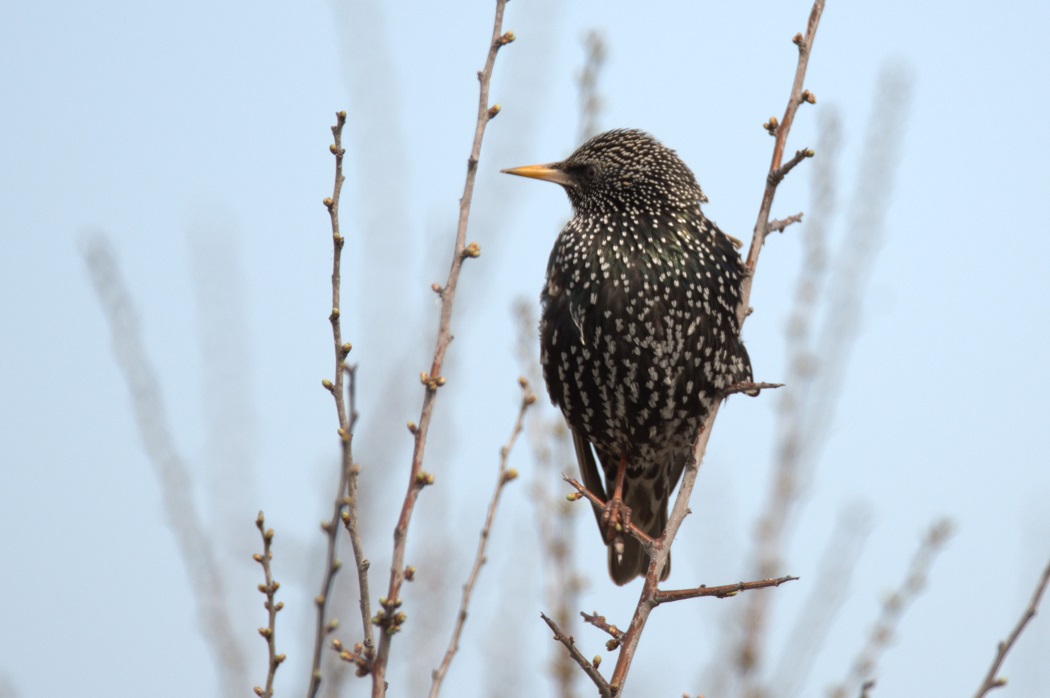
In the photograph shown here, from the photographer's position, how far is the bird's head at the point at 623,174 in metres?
4.68

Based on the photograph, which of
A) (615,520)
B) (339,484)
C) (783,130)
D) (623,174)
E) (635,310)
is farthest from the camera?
(623,174)

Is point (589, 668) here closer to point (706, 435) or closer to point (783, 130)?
point (706, 435)

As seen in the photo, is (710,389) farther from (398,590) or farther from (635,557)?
(398,590)

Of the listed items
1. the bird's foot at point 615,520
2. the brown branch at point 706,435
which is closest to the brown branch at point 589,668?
the brown branch at point 706,435

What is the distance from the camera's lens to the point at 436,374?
2.41 meters

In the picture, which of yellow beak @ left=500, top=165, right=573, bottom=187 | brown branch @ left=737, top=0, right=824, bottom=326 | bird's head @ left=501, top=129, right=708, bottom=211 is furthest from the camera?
yellow beak @ left=500, top=165, right=573, bottom=187

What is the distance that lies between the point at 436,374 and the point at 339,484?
2.14ft

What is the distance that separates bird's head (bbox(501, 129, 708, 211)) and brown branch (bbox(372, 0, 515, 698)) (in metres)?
1.92

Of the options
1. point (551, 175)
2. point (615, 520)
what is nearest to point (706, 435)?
point (615, 520)

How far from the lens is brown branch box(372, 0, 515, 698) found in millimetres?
2094

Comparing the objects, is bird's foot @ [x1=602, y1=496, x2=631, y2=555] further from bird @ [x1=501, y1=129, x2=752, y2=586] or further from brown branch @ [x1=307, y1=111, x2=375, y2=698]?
brown branch @ [x1=307, y1=111, x2=375, y2=698]

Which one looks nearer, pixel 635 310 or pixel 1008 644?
pixel 1008 644

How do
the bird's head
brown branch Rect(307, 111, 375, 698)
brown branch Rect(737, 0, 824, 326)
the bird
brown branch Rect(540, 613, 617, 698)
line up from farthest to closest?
the bird's head, the bird, brown branch Rect(737, 0, 824, 326), brown branch Rect(540, 613, 617, 698), brown branch Rect(307, 111, 375, 698)

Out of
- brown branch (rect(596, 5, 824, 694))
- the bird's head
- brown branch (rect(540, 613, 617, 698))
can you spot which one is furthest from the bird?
brown branch (rect(540, 613, 617, 698))
